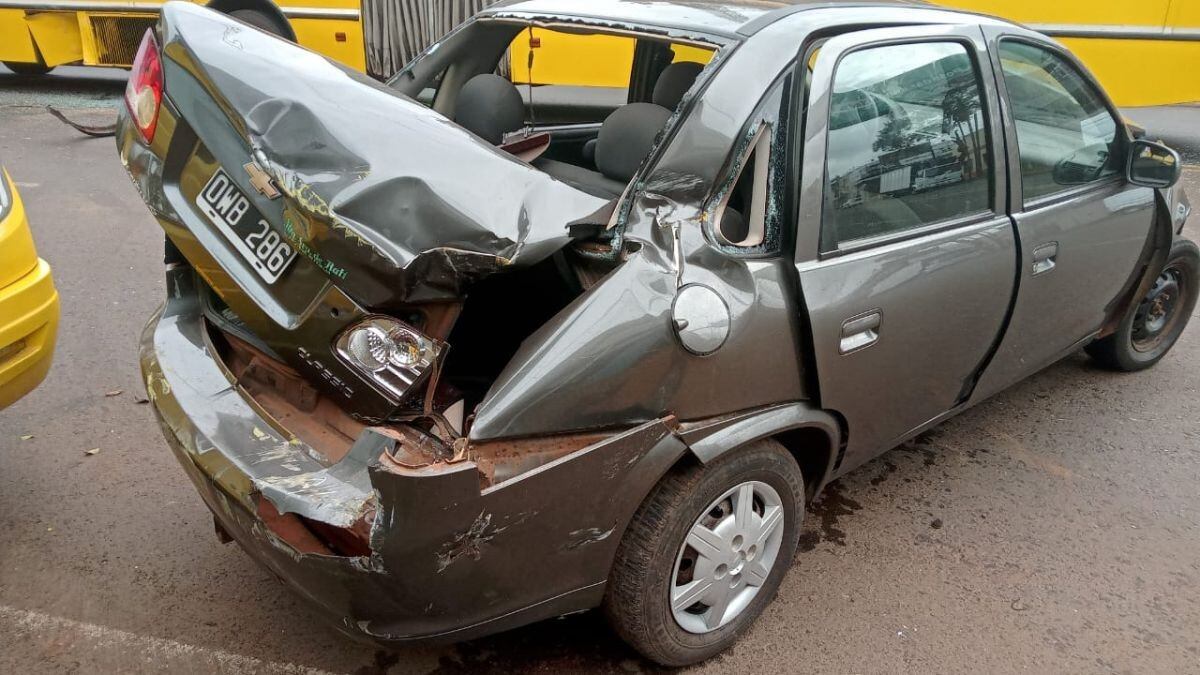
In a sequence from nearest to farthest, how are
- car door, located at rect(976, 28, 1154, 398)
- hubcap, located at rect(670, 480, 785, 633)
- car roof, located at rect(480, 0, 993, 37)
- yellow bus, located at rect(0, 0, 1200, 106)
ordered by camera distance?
hubcap, located at rect(670, 480, 785, 633)
car roof, located at rect(480, 0, 993, 37)
car door, located at rect(976, 28, 1154, 398)
yellow bus, located at rect(0, 0, 1200, 106)

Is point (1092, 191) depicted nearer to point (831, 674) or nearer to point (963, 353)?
point (963, 353)

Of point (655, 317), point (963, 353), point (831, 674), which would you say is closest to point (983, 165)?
point (963, 353)

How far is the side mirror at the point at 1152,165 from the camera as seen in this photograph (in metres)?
3.21

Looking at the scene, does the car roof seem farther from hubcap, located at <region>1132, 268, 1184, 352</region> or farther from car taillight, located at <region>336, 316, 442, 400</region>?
hubcap, located at <region>1132, 268, 1184, 352</region>

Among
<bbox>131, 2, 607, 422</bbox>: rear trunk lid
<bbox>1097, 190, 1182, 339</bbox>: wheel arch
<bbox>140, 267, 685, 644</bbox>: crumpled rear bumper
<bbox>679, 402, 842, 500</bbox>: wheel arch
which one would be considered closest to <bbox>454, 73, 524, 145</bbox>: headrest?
<bbox>131, 2, 607, 422</bbox>: rear trunk lid

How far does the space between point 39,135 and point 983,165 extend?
27.3 ft

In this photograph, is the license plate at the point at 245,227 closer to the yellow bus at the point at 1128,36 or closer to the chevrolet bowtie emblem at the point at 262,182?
the chevrolet bowtie emblem at the point at 262,182

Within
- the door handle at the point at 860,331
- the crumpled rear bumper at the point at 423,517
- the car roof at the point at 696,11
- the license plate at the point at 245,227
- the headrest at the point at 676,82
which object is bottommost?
the crumpled rear bumper at the point at 423,517

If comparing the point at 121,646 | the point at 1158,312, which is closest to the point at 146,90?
the point at 121,646

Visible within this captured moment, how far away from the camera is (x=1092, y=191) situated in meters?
3.17

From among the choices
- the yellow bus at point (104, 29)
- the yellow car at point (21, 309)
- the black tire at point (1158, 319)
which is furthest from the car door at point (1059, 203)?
the yellow bus at point (104, 29)

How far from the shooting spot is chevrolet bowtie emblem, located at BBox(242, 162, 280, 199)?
1917mm

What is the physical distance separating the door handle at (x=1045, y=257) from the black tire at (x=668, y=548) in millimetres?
1202

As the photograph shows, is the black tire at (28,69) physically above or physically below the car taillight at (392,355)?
below
